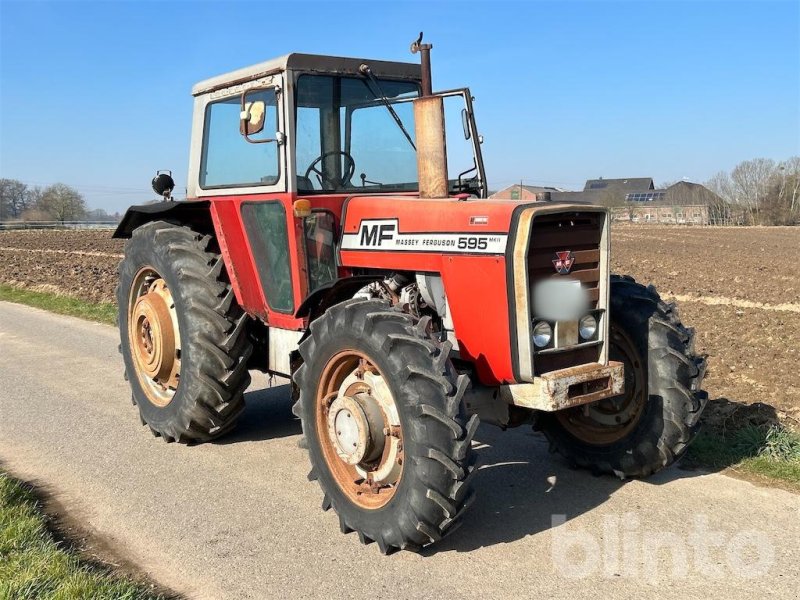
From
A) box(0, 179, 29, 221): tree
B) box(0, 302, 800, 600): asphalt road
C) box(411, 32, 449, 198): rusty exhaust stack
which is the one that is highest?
box(0, 179, 29, 221): tree

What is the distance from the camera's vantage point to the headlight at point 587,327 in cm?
402

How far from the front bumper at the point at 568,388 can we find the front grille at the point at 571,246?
391 millimetres

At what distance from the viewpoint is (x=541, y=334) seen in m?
3.82

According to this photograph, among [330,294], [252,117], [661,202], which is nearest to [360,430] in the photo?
[330,294]

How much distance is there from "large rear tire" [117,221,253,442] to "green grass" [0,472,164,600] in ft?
4.35

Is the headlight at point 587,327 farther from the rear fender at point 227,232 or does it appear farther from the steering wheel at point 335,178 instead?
the rear fender at point 227,232

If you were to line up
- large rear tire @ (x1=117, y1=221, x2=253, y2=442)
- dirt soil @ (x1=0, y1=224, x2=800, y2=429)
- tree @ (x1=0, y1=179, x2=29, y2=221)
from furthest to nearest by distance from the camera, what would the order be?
tree @ (x1=0, y1=179, x2=29, y2=221), dirt soil @ (x1=0, y1=224, x2=800, y2=429), large rear tire @ (x1=117, y1=221, x2=253, y2=442)

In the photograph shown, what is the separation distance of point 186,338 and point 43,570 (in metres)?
1.99

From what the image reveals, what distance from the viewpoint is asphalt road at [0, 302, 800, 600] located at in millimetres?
3342

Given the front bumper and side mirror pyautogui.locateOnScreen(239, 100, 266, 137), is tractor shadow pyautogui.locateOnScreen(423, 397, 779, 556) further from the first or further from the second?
side mirror pyautogui.locateOnScreen(239, 100, 266, 137)

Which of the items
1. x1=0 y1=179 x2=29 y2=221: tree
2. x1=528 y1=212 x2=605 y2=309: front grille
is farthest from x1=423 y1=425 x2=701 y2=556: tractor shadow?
x1=0 y1=179 x2=29 y2=221: tree

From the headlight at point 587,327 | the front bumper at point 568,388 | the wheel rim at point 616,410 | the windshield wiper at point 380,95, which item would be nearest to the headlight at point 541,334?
the front bumper at point 568,388

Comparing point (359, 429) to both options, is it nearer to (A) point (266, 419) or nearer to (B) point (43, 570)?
(B) point (43, 570)

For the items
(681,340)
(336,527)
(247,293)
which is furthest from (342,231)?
(681,340)
